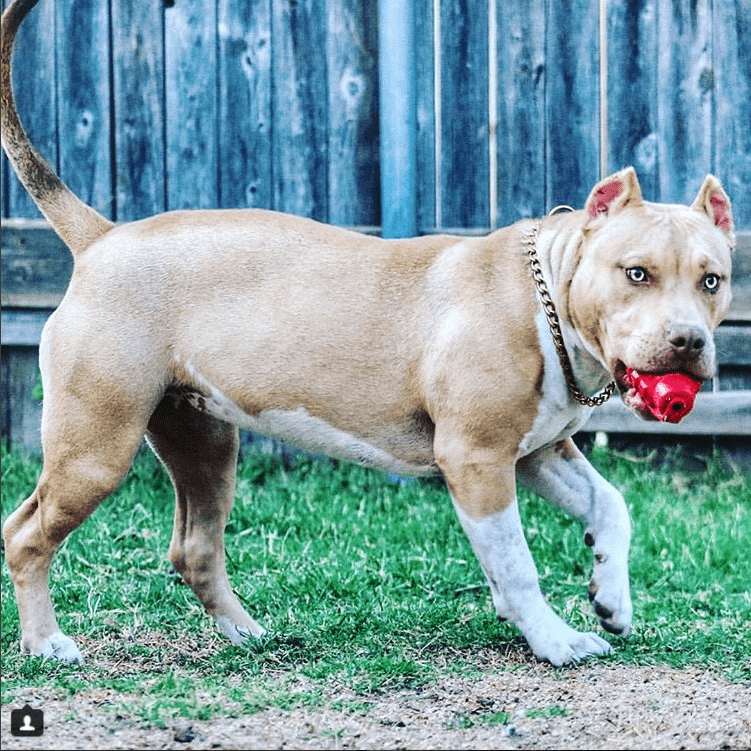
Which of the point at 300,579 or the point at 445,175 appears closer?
the point at 300,579

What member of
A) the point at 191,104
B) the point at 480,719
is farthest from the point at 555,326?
the point at 191,104

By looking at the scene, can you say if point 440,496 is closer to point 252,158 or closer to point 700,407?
point 700,407

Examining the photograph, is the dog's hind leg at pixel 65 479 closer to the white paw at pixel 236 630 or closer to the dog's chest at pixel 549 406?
the white paw at pixel 236 630

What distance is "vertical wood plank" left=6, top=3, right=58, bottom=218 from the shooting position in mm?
6734

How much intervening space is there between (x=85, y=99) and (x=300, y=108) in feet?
3.43

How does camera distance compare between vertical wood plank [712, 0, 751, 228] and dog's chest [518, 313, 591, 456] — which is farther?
vertical wood plank [712, 0, 751, 228]

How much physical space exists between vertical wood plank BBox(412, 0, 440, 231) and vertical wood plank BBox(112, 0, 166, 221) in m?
1.22

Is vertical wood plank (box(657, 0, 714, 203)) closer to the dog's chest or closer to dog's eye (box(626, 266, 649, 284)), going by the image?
the dog's chest

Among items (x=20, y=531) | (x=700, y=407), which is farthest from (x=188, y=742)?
(x=700, y=407)

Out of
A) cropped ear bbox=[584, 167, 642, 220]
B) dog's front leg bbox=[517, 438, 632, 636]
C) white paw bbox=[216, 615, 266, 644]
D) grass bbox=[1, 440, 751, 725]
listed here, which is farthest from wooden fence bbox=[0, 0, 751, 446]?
cropped ear bbox=[584, 167, 642, 220]

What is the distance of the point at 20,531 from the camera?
14.4 ft

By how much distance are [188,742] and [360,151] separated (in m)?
3.91

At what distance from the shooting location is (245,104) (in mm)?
6664

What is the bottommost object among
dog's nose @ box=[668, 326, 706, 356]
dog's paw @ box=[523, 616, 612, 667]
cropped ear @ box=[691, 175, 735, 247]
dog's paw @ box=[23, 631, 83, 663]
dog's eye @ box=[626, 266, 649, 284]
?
dog's paw @ box=[23, 631, 83, 663]
